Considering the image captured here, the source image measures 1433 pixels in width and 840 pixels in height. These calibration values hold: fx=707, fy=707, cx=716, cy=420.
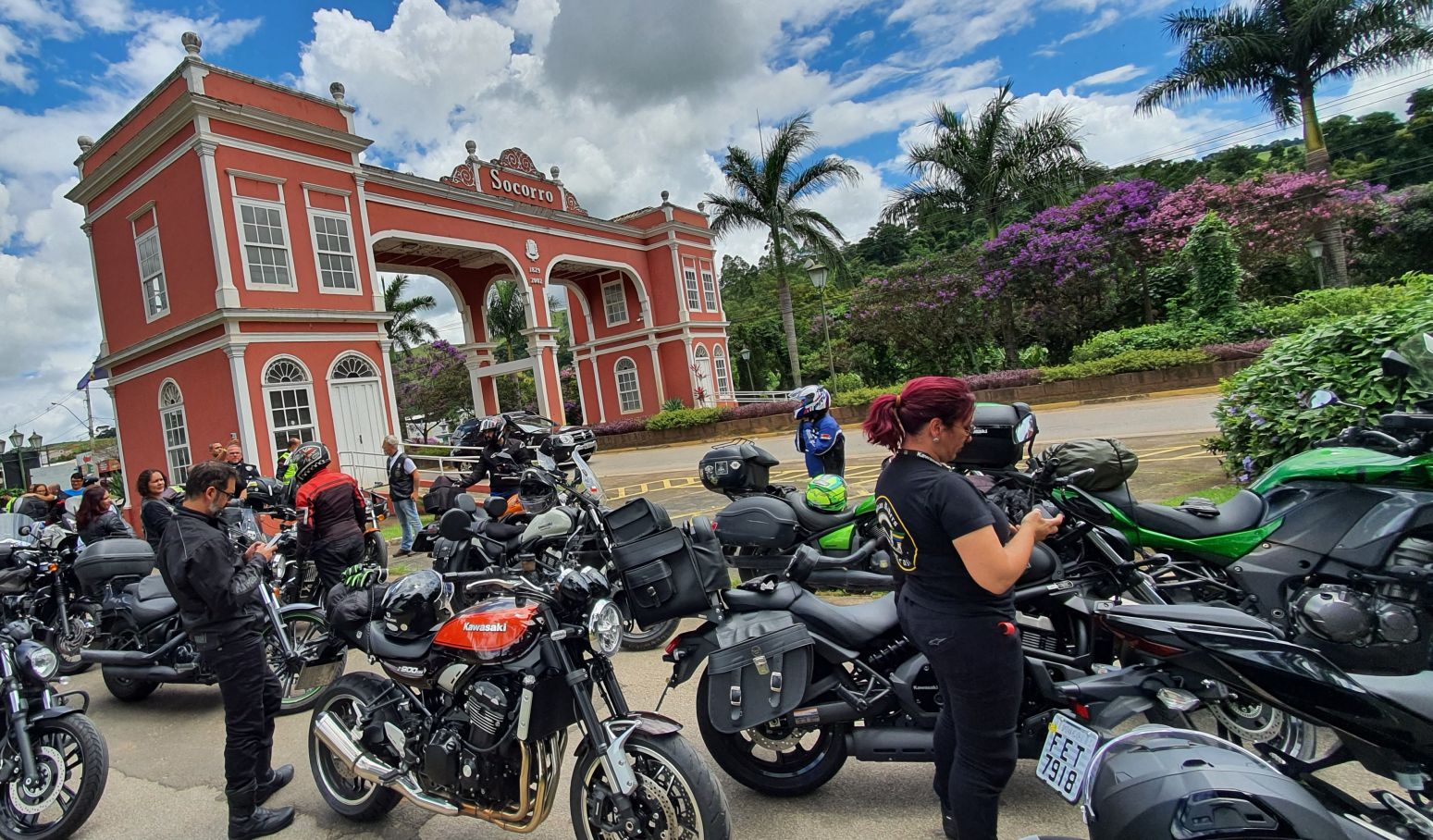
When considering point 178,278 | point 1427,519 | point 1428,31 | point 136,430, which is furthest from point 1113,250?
point 136,430

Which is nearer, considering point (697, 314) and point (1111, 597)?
point (1111, 597)

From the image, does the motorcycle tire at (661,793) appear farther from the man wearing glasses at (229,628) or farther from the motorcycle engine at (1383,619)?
the motorcycle engine at (1383,619)

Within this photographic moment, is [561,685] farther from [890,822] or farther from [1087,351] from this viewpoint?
[1087,351]

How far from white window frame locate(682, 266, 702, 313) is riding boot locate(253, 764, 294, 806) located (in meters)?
24.2

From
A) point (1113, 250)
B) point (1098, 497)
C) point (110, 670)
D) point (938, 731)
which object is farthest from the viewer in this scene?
point (1113, 250)

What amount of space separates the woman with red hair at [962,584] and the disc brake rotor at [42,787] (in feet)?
13.4

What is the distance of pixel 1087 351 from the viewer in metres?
19.2

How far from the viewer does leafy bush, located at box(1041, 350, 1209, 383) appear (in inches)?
650

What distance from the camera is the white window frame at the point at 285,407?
13500mm

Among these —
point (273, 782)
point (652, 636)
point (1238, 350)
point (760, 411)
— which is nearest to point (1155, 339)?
point (1238, 350)

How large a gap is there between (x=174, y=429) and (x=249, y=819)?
1482 centimetres

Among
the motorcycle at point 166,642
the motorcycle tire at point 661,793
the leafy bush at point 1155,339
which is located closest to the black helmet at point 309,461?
the motorcycle at point 166,642

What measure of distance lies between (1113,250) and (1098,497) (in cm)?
2084

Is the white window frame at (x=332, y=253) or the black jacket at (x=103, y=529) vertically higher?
the white window frame at (x=332, y=253)
